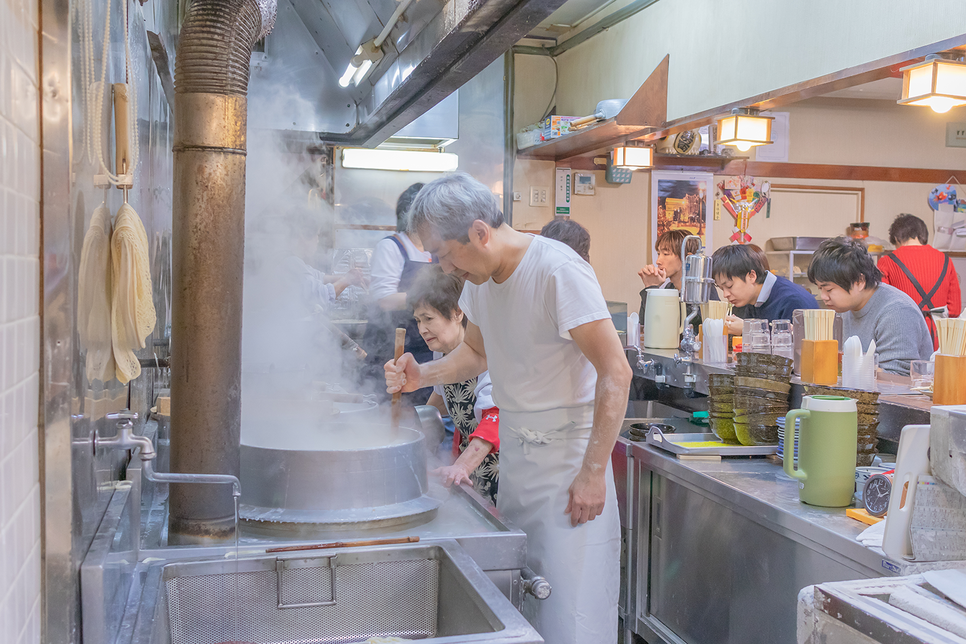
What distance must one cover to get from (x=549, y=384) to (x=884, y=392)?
1.25 m

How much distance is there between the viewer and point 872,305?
3924 millimetres

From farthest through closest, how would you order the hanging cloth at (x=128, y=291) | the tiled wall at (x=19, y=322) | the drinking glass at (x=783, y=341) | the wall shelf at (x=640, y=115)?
the wall shelf at (x=640, y=115) < the drinking glass at (x=783, y=341) < the hanging cloth at (x=128, y=291) < the tiled wall at (x=19, y=322)

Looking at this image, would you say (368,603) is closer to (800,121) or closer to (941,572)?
(941,572)

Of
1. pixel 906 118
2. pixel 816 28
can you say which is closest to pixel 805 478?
A: pixel 816 28

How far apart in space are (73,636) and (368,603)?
615 millimetres

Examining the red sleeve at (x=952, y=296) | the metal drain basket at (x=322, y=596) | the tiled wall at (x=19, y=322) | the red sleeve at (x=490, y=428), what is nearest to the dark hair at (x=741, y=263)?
the red sleeve at (x=952, y=296)

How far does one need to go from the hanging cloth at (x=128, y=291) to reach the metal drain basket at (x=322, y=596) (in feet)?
1.62

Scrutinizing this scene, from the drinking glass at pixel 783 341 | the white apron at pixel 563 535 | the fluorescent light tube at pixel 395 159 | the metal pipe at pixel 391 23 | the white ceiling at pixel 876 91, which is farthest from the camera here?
the white ceiling at pixel 876 91

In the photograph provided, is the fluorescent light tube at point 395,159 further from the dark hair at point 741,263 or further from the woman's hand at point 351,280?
the dark hair at point 741,263

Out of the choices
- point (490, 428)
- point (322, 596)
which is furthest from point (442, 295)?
point (322, 596)

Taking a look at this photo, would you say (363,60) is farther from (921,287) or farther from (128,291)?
(921,287)

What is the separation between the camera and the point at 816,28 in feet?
13.5

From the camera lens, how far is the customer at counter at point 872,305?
3783 millimetres

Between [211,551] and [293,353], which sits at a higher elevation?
[293,353]
